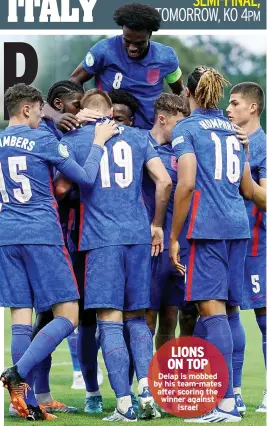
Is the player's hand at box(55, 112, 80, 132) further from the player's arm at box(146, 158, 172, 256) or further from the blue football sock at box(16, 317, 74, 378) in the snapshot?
the blue football sock at box(16, 317, 74, 378)

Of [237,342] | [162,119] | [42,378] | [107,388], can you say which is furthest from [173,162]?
[107,388]

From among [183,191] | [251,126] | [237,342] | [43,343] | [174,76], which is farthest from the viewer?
[174,76]

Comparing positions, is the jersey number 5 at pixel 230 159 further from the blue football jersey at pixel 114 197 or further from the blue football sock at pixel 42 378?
the blue football sock at pixel 42 378

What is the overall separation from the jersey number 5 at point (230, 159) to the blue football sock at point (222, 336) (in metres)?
0.96

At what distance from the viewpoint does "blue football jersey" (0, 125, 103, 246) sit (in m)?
7.36

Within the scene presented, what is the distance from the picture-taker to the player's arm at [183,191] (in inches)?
289

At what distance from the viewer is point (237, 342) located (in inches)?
310

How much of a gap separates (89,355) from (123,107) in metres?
1.83

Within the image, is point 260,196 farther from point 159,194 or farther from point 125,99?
point 125,99

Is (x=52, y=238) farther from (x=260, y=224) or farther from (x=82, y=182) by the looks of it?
(x=260, y=224)

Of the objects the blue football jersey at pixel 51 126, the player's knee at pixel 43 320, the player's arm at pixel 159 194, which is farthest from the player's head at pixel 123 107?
the player's knee at pixel 43 320

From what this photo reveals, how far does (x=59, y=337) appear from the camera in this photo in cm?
732

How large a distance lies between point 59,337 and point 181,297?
3.90ft

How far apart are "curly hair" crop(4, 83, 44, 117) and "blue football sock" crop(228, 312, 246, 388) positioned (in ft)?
6.77
